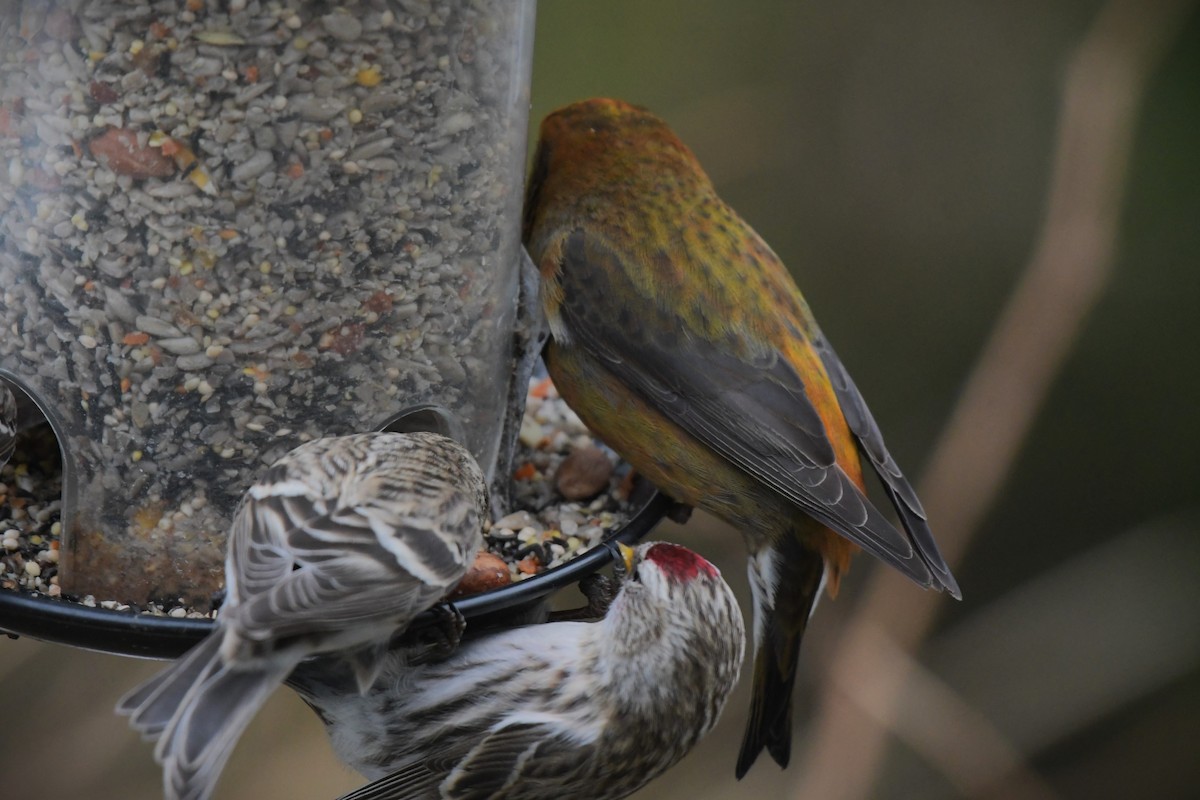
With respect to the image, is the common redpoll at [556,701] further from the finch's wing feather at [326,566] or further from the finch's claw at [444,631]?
the finch's wing feather at [326,566]

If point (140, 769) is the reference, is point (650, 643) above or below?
above

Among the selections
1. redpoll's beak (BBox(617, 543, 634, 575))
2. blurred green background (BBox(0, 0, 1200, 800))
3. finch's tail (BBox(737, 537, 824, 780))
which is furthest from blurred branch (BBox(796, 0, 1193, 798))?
redpoll's beak (BBox(617, 543, 634, 575))

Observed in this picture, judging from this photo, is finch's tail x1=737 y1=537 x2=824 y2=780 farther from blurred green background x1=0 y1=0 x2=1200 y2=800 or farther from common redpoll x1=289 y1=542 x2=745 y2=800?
blurred green background x1=0 y1=0 x2=1200 y2=800

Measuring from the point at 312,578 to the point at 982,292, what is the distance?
17.4ft

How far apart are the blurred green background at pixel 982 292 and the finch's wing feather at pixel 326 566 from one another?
3491mm

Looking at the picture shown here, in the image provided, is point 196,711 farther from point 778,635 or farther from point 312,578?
point 778,635

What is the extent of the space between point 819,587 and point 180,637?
222 centimetres

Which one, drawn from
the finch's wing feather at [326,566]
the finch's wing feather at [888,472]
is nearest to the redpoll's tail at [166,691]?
the finch's wing feather at [326,566]

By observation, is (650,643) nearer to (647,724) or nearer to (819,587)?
(647,724)

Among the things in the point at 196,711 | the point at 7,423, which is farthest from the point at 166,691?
the point at 7,423

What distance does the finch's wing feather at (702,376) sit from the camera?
4.40 m

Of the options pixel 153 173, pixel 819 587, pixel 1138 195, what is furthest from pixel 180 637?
pixel 1138 195

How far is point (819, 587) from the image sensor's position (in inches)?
181

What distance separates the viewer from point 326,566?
10.1ft
